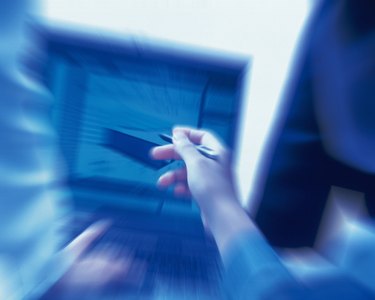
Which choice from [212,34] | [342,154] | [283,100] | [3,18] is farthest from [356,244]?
[3,18]

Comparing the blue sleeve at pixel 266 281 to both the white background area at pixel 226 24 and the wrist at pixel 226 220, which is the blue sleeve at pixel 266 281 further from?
the white background area at pixel 226 24

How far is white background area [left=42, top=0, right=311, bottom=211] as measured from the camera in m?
0.45

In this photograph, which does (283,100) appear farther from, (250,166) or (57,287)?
(57,287)

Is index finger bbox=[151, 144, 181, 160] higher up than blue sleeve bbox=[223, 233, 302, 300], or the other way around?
index finger bbox=[151, 144, 181, 160]

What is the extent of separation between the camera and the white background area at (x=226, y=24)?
45 cm

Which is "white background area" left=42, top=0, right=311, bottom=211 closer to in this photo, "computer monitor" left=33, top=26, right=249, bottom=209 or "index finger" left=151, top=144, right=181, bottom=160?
"computer monitor" left=33, top=26, right=249, bottom=209

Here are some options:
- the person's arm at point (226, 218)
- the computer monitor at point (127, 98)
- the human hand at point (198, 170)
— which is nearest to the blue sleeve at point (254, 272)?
the person's arm at point (226, 218)

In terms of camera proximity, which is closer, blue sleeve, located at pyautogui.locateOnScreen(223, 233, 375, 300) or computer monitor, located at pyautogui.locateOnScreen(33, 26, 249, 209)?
blue sleeve, located at pyautogui.locateOnScreen(223, 233, 375, 300)

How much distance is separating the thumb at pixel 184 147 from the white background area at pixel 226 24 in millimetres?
141

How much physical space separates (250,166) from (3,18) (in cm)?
62

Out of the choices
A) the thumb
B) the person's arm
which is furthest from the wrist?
the thumb

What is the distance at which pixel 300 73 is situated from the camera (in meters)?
Result: 0.46

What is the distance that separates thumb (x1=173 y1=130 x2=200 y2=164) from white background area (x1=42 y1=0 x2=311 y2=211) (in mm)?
141

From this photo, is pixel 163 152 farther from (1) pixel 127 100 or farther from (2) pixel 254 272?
(2) pixel 254 272
